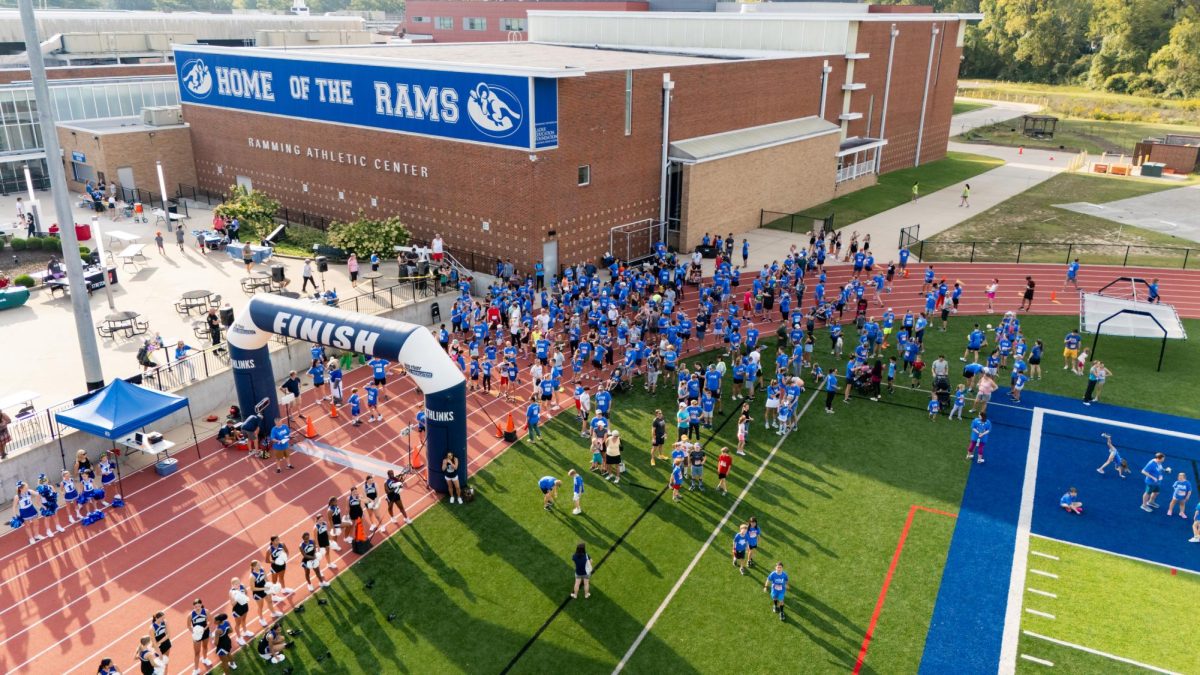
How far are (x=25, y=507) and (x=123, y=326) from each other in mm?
9958

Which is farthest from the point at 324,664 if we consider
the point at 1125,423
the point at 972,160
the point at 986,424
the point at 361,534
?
the point at 972,160

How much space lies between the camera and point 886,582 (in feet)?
54.3

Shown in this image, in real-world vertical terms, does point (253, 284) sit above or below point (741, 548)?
above

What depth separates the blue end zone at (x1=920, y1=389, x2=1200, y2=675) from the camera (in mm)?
15328

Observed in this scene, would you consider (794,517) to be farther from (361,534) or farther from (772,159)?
(772,159)

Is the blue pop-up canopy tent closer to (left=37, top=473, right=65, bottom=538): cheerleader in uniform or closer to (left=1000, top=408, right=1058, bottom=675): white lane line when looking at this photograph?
(left=37, top=473, right=65, bottom=538): cheerleader in uniform

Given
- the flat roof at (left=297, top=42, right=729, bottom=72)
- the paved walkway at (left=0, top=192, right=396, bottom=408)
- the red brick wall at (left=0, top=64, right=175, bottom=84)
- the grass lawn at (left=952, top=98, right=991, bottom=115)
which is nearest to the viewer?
the paved walkway at (left=0, top=192, right=396, bottom=408)

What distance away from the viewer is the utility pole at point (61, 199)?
19.5 meters

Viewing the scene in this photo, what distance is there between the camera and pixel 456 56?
39.1 m

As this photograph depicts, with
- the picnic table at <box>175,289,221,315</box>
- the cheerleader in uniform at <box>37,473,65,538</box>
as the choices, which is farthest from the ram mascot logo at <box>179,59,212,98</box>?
the cheerleader in uniform at <box>37,473,65,538</box>

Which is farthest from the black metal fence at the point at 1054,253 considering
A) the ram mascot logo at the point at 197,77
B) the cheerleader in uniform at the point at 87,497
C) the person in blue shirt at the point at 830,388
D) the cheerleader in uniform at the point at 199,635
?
the ram mascot logo at the point at 197,77

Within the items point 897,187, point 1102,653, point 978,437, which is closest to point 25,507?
point 1102,653

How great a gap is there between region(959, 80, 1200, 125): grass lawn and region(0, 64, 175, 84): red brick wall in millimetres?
84538

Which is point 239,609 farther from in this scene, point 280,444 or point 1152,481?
point 1152,481
